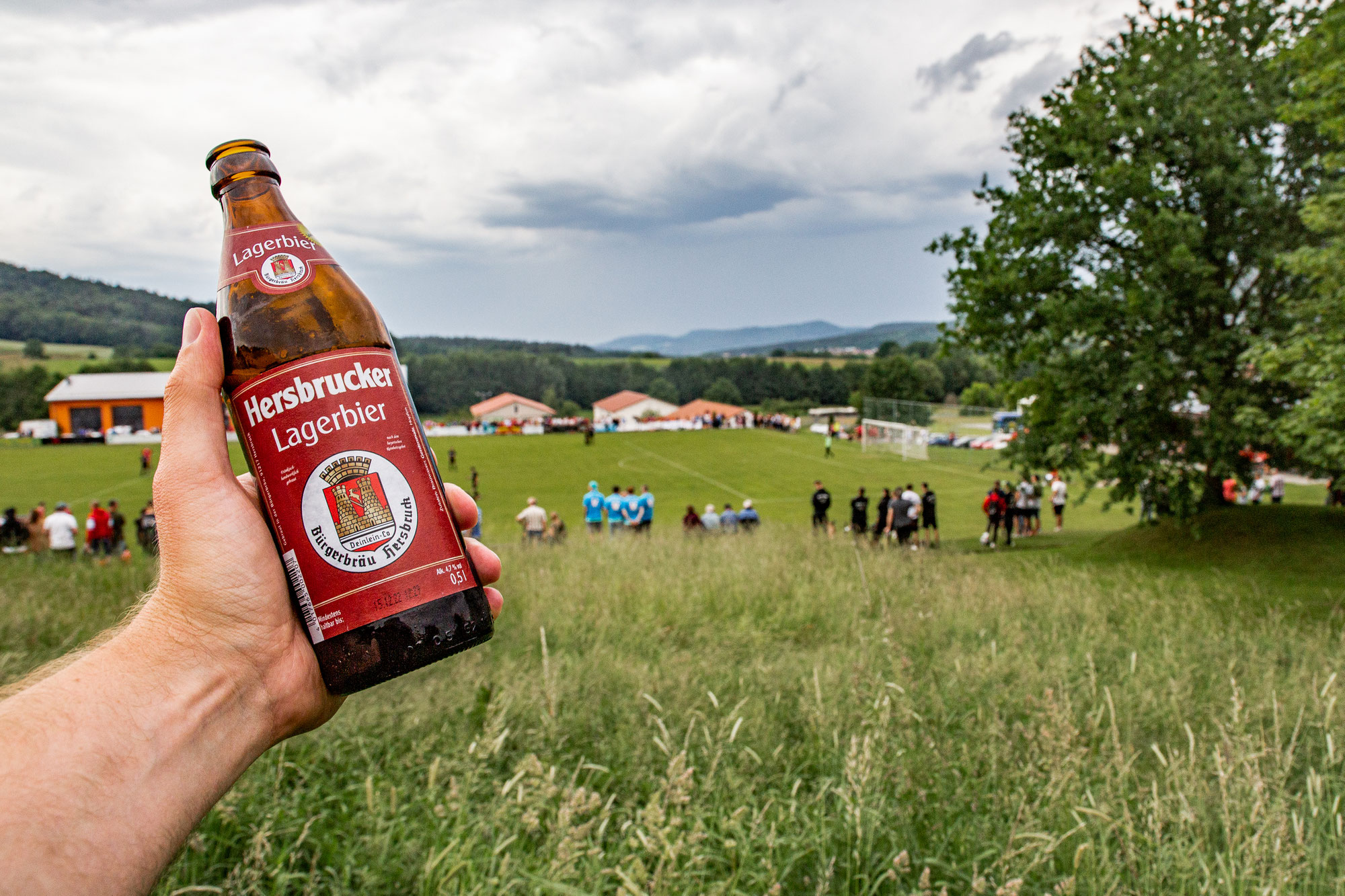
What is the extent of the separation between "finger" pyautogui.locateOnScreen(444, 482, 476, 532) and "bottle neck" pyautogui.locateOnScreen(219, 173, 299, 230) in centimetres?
95

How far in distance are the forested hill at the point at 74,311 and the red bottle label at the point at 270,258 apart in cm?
12661

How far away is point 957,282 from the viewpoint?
1939cm

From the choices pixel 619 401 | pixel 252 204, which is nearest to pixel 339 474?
pixel 252 204

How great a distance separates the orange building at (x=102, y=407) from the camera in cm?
7556

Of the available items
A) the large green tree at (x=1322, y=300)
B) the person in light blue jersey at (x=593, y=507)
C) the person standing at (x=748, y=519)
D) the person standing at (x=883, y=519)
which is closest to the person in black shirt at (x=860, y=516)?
the person standing at (x=883, y=519)

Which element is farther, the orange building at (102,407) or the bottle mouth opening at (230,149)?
the orange building at (102,407)

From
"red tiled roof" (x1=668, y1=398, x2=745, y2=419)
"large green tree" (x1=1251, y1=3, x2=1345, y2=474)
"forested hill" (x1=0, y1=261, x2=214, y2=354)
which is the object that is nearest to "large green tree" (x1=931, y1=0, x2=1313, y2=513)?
"large green tree" (x1=1251, y1=3, x2=1345, y2=474)

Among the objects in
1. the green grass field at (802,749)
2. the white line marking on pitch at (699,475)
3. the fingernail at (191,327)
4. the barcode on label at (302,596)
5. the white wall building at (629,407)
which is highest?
the fingernail at (191,327)

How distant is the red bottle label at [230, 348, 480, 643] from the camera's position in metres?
2.11

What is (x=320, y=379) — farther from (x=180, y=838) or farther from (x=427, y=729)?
(x=427, y=729)

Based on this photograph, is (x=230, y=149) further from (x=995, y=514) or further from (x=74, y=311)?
(x=74, y=311)

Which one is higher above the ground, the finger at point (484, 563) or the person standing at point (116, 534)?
the finger at point (484, 563)

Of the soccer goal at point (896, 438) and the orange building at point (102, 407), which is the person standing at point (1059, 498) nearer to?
the soccer goal at point (896, 438)

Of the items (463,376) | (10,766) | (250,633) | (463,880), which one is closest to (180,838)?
(10,766)
